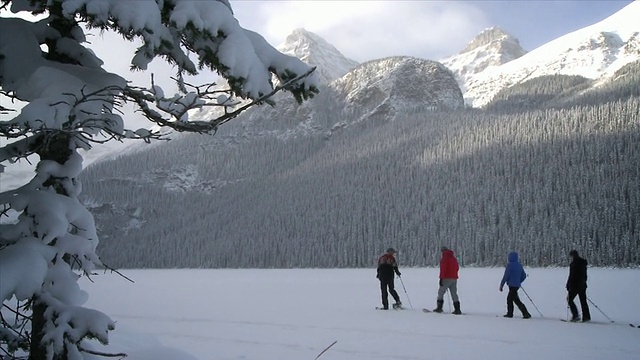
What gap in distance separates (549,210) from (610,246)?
12.3m

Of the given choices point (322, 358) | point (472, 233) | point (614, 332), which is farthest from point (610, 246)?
point (322, 358)

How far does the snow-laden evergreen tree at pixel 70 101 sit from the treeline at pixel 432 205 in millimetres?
70816

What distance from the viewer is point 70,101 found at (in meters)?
2.69

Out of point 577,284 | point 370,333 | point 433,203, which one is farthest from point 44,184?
point 433,203

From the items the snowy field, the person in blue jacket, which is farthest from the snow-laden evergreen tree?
the person in blue jacket

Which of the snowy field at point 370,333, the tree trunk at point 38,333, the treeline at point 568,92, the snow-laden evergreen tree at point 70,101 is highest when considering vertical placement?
the treeline at point 568,92

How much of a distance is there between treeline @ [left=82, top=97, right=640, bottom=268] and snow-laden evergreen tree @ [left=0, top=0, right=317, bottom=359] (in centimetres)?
7082

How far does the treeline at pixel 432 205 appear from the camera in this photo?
69875mm

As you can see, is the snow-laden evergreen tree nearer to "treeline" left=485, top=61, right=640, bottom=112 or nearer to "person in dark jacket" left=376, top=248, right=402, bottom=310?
"person in dark jacket" left=376, top=248, right=402, bottom=310

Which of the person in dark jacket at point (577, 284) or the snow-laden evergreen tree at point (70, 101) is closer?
the snow-laden evergreen tree at point (70, 101)

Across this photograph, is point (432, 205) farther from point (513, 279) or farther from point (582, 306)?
point (582, 306)

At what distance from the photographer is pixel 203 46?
315 cm

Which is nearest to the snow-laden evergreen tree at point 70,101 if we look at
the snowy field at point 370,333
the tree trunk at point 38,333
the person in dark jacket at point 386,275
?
the tree trunk at point 38,333

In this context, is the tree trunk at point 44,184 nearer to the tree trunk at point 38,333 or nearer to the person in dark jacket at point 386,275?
the tree trunk at point 38,333
